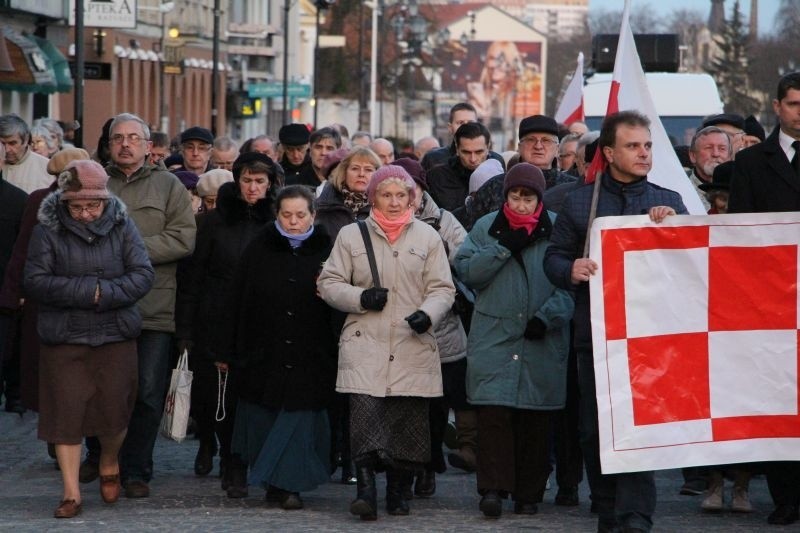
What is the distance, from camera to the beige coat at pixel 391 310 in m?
9.54

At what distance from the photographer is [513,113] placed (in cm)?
14588

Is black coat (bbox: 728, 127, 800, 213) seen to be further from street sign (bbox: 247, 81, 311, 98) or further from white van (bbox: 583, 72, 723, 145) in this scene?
street sign (bbox: 247, 81, 311, 98)

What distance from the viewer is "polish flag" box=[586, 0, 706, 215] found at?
30.3ft

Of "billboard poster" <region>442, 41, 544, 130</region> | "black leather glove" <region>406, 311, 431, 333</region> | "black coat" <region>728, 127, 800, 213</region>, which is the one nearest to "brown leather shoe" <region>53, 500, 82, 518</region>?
"black leather glove" <region>406, 311, 431, 333</region>

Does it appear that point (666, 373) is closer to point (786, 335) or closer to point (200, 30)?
point (786, 335)

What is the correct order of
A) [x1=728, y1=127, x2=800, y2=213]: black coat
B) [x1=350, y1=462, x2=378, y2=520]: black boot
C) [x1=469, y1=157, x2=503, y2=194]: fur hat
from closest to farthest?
[x1=728, y1=127, x2=800, y2=213]: black coat < [x1=350, y1=462, x2=378, y2=520]: black boot < [x1=469, y1=157, x2=503, y2=194]: fur hat

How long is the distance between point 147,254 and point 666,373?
296 centimetres

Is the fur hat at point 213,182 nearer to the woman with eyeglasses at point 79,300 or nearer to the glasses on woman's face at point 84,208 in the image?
the woman with eyeglasses at point 79,300

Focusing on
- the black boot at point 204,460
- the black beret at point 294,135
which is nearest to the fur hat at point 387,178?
the black boot at point 204,460

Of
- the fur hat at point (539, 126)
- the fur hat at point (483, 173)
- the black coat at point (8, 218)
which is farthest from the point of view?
the fur hat at point (483, 173)

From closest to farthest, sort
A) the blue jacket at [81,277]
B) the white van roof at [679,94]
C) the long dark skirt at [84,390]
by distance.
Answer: the blue jacket at [81,277] → the long dark skirt at [84,390] → the white van roof at [679,94]

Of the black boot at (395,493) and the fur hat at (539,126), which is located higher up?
the fur hat at (539,126)

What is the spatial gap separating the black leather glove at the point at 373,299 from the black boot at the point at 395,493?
0.89 metres

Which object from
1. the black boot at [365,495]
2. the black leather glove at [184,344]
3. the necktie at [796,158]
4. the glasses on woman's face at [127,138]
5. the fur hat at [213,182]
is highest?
the glasses on woman's face at [127,138]
